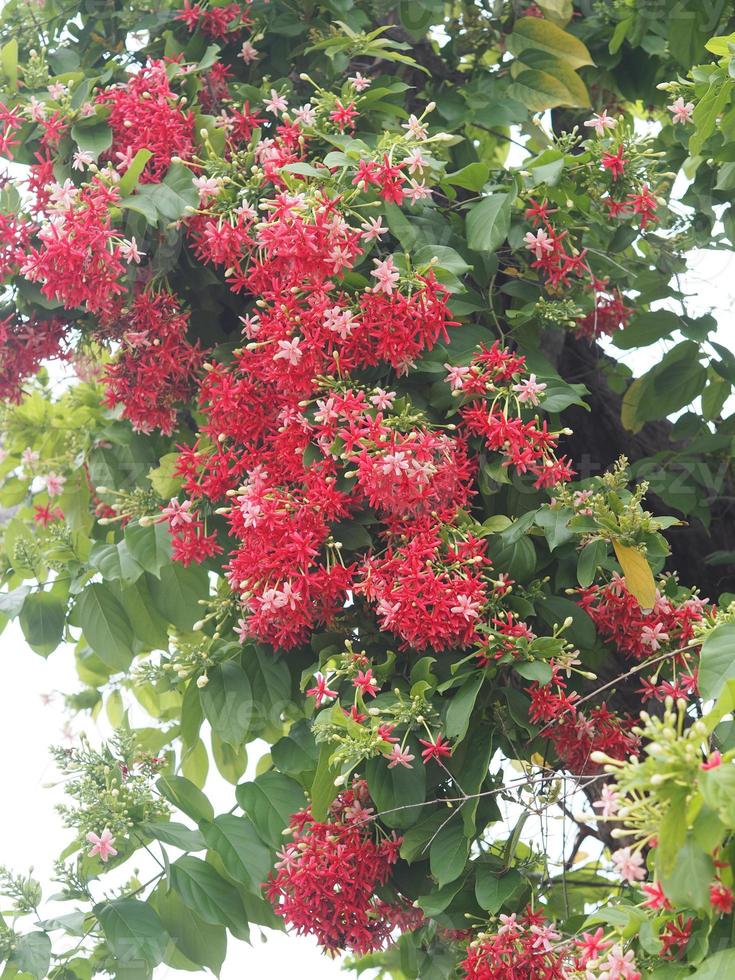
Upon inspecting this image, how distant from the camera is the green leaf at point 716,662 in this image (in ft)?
3.42

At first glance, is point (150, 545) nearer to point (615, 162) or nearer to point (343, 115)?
point (343, 115)

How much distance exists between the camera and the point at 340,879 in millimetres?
1271

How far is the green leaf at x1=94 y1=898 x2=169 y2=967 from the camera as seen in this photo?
138 cm

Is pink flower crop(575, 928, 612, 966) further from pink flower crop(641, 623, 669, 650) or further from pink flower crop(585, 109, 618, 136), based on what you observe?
pink flower crop(585, 109, 618, 136)

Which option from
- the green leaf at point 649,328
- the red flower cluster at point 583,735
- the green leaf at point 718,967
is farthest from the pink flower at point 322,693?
the green leaf at point 649,328

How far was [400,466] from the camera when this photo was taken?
1214mm

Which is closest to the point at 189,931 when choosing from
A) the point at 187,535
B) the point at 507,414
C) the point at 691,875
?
the point at 187,535

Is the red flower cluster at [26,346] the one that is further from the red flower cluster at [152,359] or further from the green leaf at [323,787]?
the green leaf at [323,787]

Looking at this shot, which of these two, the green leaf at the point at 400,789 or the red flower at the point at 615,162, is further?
the red flower at the point at 615,162

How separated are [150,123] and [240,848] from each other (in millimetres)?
931

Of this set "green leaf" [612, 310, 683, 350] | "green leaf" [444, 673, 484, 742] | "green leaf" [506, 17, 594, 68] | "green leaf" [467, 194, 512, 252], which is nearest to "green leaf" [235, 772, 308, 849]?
"green leaf" [444, 673, 484, 742]

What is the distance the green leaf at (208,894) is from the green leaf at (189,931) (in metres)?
0.03

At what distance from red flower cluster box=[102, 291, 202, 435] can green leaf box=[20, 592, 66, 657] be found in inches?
11.7

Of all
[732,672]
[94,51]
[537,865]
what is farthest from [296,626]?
[94,51]
